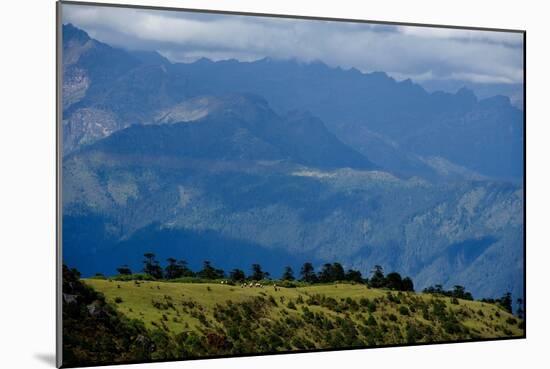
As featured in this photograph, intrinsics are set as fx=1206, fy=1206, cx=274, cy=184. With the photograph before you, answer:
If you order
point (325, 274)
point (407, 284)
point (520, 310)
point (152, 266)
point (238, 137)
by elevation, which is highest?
point (238, 137)

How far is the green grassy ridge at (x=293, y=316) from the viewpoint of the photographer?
11.1 metres

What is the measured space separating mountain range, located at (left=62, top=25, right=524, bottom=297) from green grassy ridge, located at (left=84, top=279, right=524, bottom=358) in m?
0.25

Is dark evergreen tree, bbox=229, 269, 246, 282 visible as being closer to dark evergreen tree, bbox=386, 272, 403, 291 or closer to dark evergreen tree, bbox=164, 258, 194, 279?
dark evergreen tree, bbox=164, 258, 194, 279

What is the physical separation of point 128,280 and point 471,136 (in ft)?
12.9

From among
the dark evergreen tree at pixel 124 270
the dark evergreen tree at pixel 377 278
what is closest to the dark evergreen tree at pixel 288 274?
the dark evergreen tree at pixel 377 278

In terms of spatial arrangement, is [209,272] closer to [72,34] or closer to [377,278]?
[377,278]

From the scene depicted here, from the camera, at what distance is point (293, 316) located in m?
11.7

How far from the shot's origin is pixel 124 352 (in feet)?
35.9

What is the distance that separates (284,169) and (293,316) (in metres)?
1.43

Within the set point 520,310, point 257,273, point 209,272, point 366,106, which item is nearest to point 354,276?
point 257,273

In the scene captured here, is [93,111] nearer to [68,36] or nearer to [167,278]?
[68,36]

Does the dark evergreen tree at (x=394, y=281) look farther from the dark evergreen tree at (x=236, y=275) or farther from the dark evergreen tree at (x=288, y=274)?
the dark evergreen tree at (x=236, y=275)

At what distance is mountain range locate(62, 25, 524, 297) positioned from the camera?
36.2 feet

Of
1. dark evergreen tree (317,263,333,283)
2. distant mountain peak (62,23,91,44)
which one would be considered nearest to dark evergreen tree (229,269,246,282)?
dark evergreen tree (317,263,333,283)
